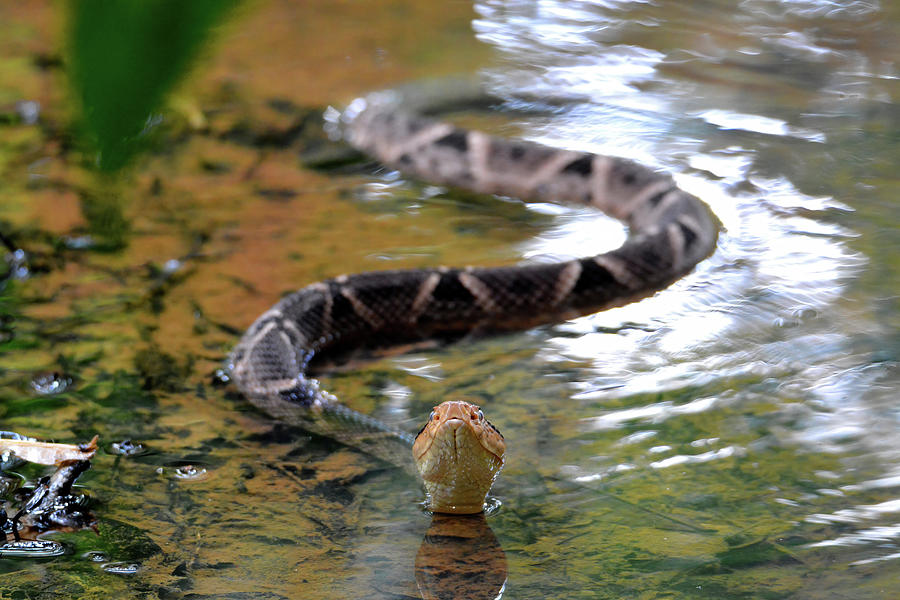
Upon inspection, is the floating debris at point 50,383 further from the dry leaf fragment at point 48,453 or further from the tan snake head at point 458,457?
the tan snake head at point 458,457

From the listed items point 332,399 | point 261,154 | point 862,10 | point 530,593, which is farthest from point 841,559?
point 862,10

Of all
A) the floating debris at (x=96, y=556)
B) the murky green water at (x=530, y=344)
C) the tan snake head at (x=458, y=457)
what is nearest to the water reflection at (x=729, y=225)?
the murky green water at (x=530, y=344)

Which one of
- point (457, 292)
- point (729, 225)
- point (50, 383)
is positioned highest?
point (729, 225)

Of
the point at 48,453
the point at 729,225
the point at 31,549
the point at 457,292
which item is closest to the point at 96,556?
the point at 31,549

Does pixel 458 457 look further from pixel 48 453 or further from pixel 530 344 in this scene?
pixel 530 344

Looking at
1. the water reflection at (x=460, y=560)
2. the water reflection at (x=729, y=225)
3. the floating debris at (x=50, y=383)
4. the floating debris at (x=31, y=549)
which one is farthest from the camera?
the floating debris at (x=50, y=383)

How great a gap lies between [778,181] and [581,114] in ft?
5.34

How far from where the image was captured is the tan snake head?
8.20ft

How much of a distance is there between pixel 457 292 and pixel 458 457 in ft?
5.40

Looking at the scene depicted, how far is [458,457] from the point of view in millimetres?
2498

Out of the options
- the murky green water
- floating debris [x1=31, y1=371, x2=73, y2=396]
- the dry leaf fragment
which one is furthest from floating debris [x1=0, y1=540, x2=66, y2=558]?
floating debris [x1=31, y1=371, x2=73, y2=396]

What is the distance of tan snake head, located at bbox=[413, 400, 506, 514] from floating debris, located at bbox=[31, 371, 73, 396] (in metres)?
1.46

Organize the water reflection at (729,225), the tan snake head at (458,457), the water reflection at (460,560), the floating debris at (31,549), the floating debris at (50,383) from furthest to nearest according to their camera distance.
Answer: the floating debris at (50,383), the water reflection at (729,225), the tan snake head at (458,457), the floating debris at (31,549), the water reflection at (460,560)

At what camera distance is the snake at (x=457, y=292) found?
2.60 m
